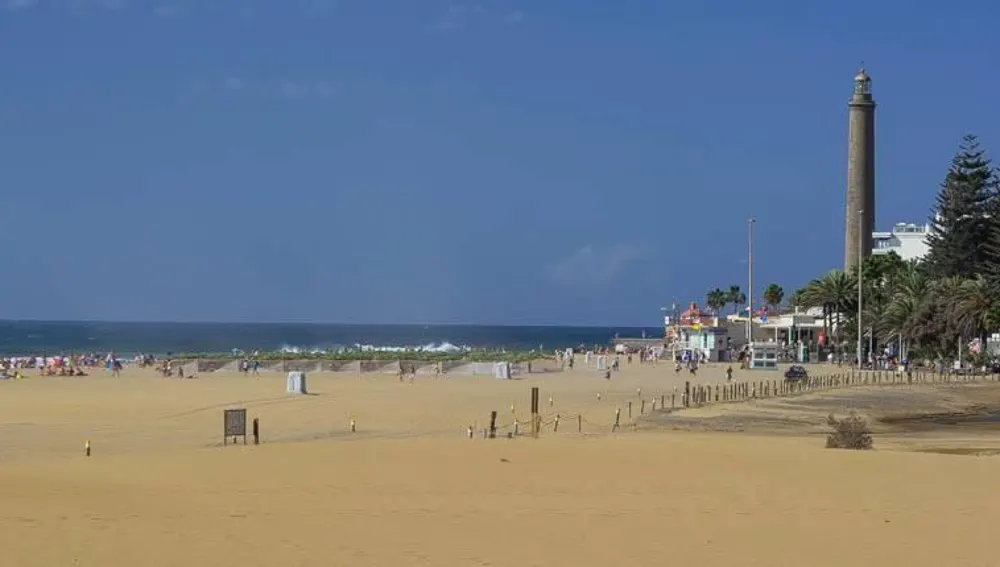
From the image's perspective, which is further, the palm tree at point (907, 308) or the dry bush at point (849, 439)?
the palm tree at point (907, 308)

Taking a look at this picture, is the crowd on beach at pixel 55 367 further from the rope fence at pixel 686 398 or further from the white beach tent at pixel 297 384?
the rope fence at pixel 686 398

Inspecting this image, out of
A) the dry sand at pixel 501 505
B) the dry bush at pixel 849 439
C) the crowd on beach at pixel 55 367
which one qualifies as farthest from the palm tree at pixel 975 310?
the crowd on beach at pixel 55 367

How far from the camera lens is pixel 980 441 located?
98.9 ft

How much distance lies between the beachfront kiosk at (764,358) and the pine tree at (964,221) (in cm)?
2177

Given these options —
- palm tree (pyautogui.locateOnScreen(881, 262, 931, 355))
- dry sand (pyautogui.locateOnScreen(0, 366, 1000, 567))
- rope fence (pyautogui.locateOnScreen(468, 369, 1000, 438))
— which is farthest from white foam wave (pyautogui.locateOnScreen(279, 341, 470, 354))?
dry sand (pyautogui.locateOnScreen(0, 366, 1000, 567))

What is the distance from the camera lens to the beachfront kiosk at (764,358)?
237ft

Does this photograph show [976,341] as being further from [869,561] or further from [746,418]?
[869,561]

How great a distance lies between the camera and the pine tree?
87.1 metres

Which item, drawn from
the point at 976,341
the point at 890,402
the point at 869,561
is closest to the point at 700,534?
the point at 869,561

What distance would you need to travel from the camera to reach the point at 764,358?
7250 centimetres

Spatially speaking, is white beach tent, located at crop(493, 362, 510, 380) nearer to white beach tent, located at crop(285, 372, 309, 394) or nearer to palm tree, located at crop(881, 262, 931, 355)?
white beach tent, located at crop(285, 372, 309, 394)

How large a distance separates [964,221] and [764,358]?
25.6m

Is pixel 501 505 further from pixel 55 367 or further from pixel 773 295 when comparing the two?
pixel 773 295

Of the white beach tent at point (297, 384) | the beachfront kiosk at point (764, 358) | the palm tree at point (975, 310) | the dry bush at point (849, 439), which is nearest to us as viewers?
the dry bush at point (849, 439)
